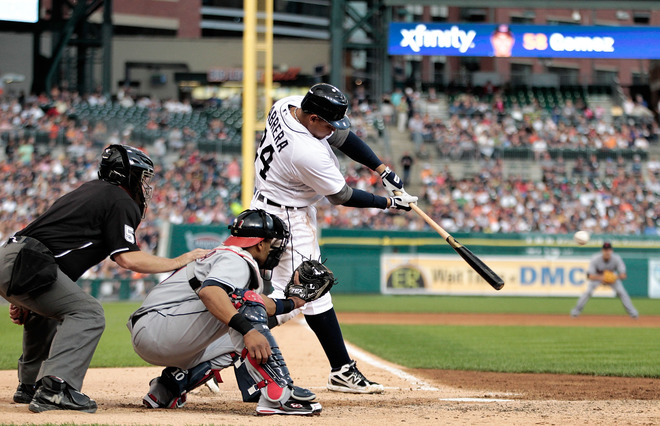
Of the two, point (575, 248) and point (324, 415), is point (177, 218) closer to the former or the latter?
point (575, 248)

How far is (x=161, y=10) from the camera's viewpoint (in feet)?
155

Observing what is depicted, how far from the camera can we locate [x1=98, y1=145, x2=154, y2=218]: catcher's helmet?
194 inches

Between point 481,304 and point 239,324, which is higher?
point 239,324

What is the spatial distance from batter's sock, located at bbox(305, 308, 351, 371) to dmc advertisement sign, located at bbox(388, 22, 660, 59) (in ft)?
79.5

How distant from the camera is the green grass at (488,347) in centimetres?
826

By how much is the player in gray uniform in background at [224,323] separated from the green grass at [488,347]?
3479mm

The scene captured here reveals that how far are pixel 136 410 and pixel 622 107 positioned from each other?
30.6 meters

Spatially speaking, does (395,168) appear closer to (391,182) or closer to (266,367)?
(391,182)

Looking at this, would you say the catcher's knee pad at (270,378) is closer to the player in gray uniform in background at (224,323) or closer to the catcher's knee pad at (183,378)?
the player in gray uniform in background at (224,323)

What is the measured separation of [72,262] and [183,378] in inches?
37.4

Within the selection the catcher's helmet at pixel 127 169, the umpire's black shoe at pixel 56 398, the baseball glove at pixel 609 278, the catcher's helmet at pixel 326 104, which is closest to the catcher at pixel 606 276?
the baseball glove at pixel 609 278

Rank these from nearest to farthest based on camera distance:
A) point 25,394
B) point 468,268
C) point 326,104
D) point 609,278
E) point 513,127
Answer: point 25,394
point 326,104
point 609,278
point 468,268
point 513,127

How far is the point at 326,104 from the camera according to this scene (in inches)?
209

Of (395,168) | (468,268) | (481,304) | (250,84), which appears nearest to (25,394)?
(250,84)
